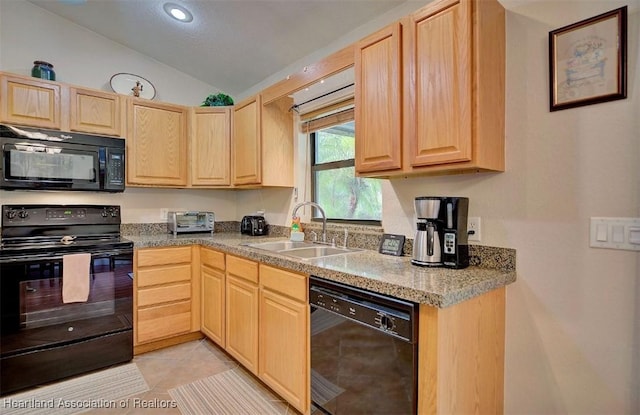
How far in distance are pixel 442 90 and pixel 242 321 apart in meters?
1.85

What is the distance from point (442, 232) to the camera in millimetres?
1541

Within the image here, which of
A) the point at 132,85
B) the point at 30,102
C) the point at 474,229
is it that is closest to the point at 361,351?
the point at 474,229

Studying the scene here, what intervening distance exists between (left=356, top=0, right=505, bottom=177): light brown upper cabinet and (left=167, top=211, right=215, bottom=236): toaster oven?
2.10 m

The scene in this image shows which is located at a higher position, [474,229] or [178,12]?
[178,12]

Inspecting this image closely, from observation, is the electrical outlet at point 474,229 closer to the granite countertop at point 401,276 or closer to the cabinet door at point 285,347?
the granite countertop at point 401,276

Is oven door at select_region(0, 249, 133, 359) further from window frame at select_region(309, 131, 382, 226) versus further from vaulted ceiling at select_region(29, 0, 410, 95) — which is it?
vaulted ceiling at select_region(29, 0, 410, 95)

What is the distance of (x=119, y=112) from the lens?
2.74 metres

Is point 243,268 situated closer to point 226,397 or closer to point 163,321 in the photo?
point 226,397

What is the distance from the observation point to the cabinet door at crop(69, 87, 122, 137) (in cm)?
254

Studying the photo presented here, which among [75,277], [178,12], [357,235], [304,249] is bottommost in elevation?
[75,277]

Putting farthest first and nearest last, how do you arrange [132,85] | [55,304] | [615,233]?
[132,85]
[55,304]
[615,233]

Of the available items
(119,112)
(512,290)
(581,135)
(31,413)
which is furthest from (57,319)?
(581,135)

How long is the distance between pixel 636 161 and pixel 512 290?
0.69 metres

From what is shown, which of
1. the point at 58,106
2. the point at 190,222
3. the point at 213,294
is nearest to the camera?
the point at 58,106
